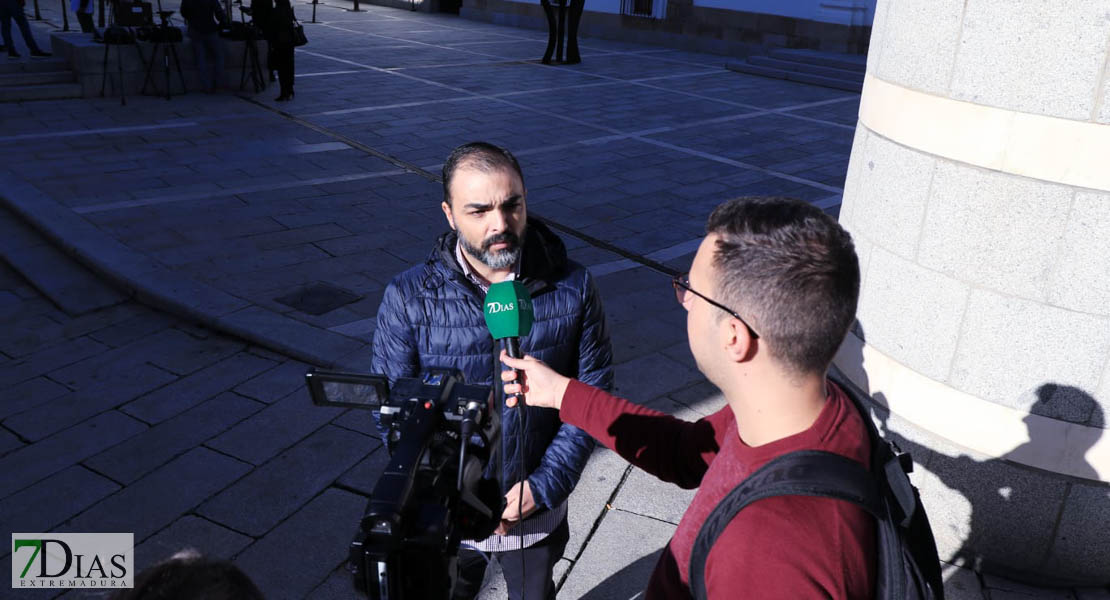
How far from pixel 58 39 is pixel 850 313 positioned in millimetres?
15175

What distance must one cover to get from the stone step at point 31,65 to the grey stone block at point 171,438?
10751 mm

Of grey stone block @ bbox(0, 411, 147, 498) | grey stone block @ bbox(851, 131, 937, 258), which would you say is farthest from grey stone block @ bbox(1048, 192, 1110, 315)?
grey stone block @ bbox(0, 411, 147, 498)

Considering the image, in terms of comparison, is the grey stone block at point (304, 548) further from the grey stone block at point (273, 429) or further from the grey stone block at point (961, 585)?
the grey stone block at point (961, 585)

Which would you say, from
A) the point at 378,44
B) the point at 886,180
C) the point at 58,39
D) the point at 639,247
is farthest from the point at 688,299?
the point at 378,44

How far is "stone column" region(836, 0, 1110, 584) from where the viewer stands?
2.83m

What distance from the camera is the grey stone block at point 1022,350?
296cm

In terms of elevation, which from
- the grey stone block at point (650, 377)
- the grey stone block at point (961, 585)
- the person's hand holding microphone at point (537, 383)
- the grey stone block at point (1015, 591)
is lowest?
the grey stone block at point (961, 585)

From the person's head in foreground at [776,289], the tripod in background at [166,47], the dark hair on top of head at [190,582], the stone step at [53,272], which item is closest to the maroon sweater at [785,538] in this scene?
the person's head in foreground at [776,289]

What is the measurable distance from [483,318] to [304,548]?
5.79ft

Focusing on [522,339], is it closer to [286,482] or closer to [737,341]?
[737,341]

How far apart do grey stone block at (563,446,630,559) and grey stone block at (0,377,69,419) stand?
3341 mm

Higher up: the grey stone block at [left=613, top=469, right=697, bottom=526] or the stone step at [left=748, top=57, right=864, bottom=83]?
the stone step at [left=748, top=57, right=864, bottom=83]

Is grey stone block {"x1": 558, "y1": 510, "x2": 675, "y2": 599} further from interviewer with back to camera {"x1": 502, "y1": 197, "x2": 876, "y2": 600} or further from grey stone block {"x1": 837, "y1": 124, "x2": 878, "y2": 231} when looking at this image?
interviewer with back to camera {"x1": 502, "y1": 197, "x2": 876, "y2": 600}

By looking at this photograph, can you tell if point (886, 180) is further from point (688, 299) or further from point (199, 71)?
point (199, 71)
